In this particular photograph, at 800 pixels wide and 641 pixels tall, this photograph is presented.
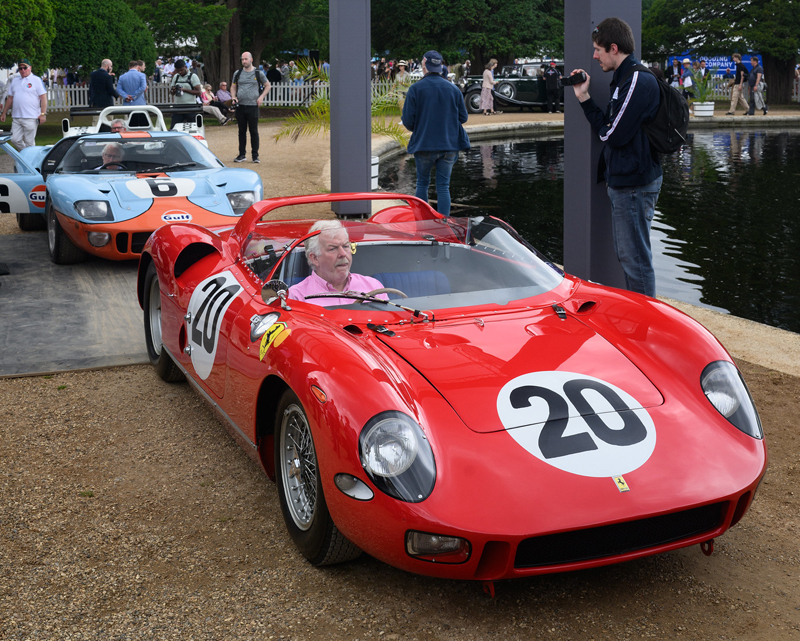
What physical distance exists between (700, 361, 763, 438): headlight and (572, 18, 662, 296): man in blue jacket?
2.13 m

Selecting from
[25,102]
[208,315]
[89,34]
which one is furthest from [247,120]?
[89,34]

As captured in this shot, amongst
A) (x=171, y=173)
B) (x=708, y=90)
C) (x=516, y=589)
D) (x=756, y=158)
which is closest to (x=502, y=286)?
(x=516, y=589)

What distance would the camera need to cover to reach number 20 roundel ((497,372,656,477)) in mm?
2686

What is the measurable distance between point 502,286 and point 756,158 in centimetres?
1508

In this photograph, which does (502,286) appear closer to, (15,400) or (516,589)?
(516,589)

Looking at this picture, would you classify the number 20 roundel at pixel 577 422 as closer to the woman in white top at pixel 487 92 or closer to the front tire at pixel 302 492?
the front tire at pixel 302 492

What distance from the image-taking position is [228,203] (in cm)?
786

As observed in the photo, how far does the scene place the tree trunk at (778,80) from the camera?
33562mm

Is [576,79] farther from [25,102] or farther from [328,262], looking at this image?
[25,102]

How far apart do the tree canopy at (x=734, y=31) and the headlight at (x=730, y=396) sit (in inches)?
1302

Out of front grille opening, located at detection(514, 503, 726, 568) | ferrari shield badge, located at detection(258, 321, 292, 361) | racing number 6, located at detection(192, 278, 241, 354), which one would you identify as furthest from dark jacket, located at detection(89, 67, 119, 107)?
front grille opening, located at detection(514, 503, 726, 568)

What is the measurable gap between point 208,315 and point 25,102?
1159cm

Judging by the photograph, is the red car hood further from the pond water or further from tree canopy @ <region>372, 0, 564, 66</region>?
tree canopy @ <region>372, 0, 564, 66</region>

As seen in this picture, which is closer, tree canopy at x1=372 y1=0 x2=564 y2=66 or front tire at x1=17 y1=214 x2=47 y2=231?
front tire at x1=17 y1=214 x2=47 y2=231
